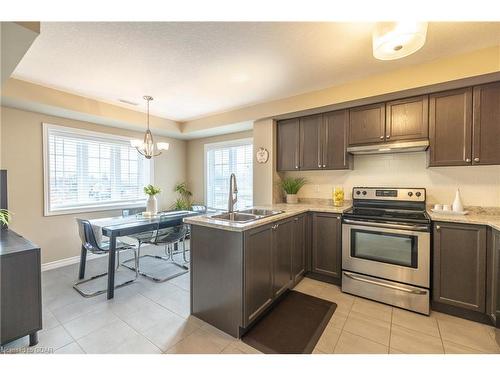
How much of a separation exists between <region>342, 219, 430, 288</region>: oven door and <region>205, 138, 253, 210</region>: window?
216cm

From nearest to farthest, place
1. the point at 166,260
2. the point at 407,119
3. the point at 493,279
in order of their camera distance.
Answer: the point at 493,279
the point at 407,119
the point at 166,260

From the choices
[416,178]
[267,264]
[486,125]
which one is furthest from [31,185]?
[486,125]

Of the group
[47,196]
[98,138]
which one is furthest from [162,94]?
[47,196]

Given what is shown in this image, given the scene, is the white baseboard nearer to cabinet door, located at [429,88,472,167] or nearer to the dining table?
the dining table

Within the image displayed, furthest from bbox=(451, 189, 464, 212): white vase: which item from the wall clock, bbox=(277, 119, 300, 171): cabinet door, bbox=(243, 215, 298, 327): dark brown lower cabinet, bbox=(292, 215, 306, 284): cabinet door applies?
the wall clock

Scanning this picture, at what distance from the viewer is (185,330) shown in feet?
6.29

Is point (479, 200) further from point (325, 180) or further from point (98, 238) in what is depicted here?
point (98, 238)

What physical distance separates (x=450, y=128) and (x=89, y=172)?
4975 millimetres

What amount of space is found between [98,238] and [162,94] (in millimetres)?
2008

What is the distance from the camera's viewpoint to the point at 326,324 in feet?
6.55

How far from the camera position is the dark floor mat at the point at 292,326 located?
173cm

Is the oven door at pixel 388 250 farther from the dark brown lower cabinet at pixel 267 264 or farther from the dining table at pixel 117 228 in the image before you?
the dining table at pixel 117 228

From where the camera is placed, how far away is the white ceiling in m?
1.72

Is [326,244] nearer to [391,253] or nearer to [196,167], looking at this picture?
[391,253]
